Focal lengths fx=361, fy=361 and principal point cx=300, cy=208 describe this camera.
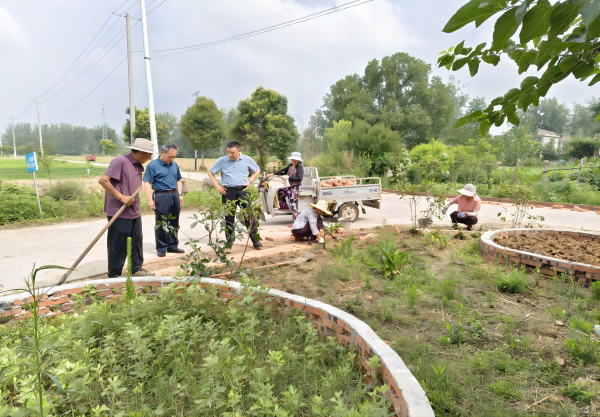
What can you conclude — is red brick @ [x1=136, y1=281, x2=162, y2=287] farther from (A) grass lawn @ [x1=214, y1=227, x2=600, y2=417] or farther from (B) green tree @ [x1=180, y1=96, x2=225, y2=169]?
(B) green tree @ [x1=180, y1=96, x2=225, y2=169]

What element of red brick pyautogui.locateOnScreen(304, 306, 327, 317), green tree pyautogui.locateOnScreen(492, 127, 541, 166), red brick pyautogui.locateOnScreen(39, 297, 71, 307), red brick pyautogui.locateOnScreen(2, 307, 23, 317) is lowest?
red brick pyautogui.locateOnScreen(2, 307, 23, 317)

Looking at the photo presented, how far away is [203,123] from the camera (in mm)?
38938

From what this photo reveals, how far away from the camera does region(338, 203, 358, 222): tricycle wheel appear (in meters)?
9.69

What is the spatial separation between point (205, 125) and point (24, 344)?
3881 centimetres

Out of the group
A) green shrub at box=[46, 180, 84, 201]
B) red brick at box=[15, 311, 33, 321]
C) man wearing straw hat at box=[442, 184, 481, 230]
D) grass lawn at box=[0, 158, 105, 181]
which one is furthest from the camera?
grass lawn at box=[0, 158, 105, 181]

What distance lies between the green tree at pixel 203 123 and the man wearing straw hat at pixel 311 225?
34.7m

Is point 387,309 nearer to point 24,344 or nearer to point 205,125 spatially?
point 24,344

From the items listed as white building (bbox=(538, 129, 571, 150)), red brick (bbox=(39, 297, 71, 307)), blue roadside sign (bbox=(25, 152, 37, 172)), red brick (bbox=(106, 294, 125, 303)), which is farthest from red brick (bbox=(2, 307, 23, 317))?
white building (bbox=(538, 129, 571, 150))

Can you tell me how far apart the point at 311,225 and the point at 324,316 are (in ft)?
11.5

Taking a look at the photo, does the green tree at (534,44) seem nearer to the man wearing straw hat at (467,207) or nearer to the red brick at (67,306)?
the red brick at (67,306)

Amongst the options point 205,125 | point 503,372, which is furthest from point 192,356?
point 205,125

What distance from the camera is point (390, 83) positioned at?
44938 millimetres

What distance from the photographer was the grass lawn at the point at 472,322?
2.16 metres

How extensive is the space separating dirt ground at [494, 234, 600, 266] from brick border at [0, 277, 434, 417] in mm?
3625
